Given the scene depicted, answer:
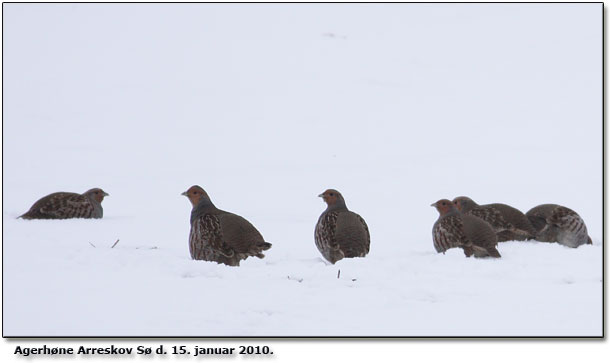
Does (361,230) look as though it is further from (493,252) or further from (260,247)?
(493,252)

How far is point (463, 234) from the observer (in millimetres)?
9008

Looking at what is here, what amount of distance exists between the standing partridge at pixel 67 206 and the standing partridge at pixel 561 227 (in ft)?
18.8

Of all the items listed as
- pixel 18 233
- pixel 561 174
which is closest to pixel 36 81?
pixel 561 174

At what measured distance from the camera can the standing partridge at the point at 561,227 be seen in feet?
33.4

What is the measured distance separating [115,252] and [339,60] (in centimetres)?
2446

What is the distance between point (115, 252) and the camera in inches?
326

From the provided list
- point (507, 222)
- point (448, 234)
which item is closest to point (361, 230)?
point (448, 234)

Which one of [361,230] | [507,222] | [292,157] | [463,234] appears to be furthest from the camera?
[292,157]

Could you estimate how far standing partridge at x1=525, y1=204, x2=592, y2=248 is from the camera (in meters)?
10.2

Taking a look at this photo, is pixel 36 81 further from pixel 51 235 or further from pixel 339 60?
pixel 51 235

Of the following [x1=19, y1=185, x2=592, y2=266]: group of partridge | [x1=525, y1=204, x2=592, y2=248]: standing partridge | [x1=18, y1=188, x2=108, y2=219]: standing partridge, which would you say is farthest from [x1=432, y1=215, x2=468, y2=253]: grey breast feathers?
[x1=18, y1=188, x2=108, y2=219]: standing partridge

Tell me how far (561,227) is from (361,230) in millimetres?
2574

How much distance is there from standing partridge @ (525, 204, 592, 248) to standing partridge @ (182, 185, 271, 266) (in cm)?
351

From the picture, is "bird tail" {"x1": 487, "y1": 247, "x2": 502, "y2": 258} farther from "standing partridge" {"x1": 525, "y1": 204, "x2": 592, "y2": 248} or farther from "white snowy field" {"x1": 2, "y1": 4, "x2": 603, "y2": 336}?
"standing partridge" {"x1": 525, "y1": 204, "x2": 592, "y2": 248}
